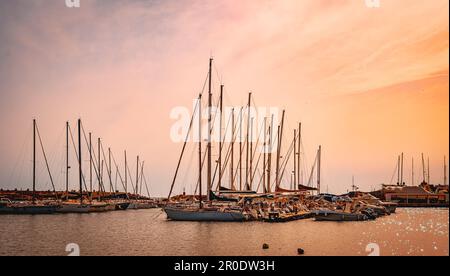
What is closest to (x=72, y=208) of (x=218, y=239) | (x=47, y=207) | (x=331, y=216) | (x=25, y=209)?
(x=47, y=207)

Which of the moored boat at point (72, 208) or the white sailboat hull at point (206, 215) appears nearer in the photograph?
the white sailboat hull at point (206, 215)

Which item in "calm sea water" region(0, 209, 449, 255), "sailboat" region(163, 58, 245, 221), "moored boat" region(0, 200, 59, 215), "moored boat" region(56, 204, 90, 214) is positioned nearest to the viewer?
"calm sea water" region(0, 209, 449, 255)

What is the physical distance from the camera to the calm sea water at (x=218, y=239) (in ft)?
111

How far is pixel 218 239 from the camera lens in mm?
38312

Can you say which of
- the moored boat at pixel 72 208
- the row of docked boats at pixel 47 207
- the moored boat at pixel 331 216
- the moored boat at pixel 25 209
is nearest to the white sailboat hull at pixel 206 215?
the moored boat at pixel 331 216

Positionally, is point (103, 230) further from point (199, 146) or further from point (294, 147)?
point (294, 147)

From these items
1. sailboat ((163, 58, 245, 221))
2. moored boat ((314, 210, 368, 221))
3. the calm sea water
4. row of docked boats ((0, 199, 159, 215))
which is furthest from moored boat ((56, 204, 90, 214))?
moored boat ((314, 210, 368, 221))

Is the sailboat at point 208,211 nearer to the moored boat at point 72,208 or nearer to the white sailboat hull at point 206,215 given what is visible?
the white sailboat hull at point 206,215

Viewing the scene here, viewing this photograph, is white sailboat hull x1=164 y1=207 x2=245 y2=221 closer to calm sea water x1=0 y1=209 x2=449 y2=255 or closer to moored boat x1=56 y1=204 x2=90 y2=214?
calm sea water x1=0 y1=209 x2=449 y2=255

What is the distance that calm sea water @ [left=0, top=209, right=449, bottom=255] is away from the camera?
33688 millimetres

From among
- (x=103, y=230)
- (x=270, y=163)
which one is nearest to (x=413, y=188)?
(x=270, y=163)

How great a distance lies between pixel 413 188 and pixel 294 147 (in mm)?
63911
